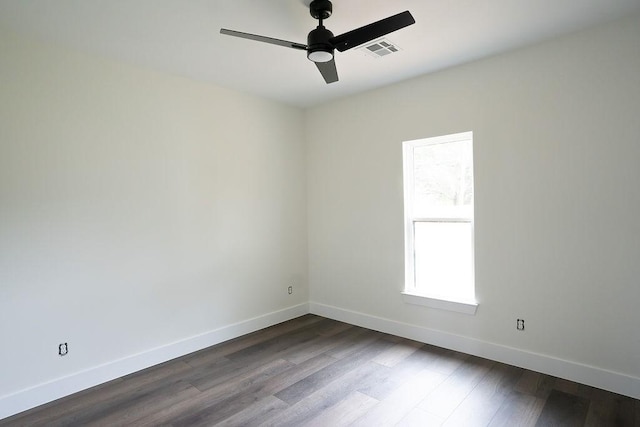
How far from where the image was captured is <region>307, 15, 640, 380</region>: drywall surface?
2.59 meters

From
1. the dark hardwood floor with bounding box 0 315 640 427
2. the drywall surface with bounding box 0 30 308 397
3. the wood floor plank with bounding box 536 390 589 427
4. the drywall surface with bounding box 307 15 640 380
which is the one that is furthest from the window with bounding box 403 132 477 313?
the drywall surface with bounding box 0 30 308 397

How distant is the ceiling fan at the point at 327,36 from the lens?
2.04 metres

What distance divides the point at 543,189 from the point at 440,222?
996mm

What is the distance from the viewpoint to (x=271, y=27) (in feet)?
8.40

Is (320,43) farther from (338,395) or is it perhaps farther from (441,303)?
(441,303)

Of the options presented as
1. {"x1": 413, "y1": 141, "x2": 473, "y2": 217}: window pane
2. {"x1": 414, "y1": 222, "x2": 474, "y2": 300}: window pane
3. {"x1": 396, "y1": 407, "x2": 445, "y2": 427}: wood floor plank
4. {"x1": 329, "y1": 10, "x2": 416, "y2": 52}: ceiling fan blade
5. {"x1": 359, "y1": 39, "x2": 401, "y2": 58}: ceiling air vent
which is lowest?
{"x1": 396, "y1": 407, "x2": 445, "y2": 427}: wood floor plank

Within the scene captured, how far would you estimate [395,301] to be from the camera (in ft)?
12.8

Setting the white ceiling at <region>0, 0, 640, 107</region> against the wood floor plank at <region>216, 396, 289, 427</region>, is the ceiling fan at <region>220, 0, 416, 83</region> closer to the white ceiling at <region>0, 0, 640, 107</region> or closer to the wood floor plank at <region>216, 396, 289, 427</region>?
the white ceiling at <region>0, 0, 640, 107</region>

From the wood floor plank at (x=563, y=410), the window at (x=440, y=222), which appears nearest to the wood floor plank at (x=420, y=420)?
→ the wood floor plank at (x=563, y=410)

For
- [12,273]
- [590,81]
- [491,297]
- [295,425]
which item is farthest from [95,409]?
[590,81]

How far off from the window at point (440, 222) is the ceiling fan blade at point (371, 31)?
1687 mm

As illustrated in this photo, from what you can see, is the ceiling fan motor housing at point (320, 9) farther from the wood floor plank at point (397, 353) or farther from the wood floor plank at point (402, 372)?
the wood floor plank at point (397, 353)

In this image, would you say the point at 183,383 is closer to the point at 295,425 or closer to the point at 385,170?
the point at 295,425

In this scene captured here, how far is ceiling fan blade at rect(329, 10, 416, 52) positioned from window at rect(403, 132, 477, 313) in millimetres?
1687
